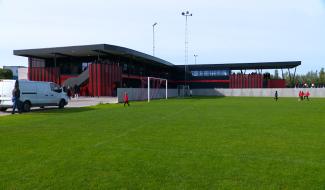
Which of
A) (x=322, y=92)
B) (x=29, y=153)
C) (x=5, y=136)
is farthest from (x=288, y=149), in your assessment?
(x=322, y=92)

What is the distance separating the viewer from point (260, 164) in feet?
20.9

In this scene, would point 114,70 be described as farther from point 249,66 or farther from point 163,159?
point 163,159

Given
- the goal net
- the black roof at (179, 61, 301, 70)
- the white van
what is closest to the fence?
the black roof at (179, 61, 301, 70)

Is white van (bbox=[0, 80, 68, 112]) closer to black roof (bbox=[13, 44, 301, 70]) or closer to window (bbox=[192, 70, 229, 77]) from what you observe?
black roof (bbox=[13, 44, 301, 70])

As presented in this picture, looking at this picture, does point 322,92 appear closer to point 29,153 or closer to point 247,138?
point 247,138

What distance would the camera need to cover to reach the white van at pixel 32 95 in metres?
19.9

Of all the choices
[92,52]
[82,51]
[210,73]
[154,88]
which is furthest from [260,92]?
[82,51]

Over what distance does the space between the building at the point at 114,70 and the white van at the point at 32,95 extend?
19.3m

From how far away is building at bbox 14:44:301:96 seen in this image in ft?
145

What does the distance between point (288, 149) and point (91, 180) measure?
4.70 m

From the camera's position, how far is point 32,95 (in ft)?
69.5

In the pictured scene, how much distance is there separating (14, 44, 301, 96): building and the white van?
1927cm

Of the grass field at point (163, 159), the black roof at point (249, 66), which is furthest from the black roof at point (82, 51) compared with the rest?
the grass field at point (163, 159)

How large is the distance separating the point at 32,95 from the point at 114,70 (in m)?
24.7
